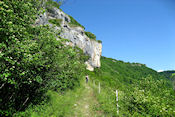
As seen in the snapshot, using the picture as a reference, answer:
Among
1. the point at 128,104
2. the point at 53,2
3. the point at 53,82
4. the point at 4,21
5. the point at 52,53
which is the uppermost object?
the point at 53,2

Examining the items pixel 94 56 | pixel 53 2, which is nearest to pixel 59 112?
pixel 53 2

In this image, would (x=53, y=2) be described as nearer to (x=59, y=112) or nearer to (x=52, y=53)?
(x=52, y=53)

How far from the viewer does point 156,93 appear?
442 inches

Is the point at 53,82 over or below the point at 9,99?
over

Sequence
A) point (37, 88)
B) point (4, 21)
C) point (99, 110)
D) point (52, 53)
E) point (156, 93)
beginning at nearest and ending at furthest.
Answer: point (4, 21)
point (52, 53)
point (37, 88)
point (99, 110)
point (156, 93)

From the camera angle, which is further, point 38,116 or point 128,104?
point 128,104

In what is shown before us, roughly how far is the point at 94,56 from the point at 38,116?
6051 cm

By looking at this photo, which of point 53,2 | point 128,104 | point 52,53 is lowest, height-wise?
point 128,104

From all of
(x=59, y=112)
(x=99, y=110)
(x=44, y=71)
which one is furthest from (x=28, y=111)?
(x=99, y=110)

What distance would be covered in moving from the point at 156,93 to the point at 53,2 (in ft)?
49.7

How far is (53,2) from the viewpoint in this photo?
10.5 meters

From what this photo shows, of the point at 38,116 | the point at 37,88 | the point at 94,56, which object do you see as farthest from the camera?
the point at 94,56

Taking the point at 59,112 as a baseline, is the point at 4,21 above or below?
above

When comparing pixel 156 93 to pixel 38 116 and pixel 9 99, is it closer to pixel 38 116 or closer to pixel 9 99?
pixel 38 116
